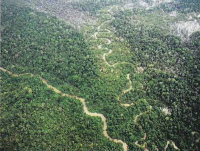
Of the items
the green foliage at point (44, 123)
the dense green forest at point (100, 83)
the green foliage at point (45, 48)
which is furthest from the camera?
the green foliage at point (45, 48)

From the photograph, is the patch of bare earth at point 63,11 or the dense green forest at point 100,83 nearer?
the dense green forest at point 100,83

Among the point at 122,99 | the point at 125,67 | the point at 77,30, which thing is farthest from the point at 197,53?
the point at 77,30

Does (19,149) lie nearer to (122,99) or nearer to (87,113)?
(87,113)

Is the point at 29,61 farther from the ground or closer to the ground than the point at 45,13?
closer to the ground

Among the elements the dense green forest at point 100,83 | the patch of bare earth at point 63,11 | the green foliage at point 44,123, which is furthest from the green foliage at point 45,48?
the green foliage at point 44,123

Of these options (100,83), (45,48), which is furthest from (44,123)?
(45,48)

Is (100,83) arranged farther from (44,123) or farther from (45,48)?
(45,48)

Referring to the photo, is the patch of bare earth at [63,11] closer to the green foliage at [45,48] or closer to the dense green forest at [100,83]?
the dense green forest at [100,83]

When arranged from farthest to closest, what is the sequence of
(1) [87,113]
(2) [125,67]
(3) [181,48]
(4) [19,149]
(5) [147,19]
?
(5) [147,19] < (3) [181,48] < (2) [125,67] < (1) [87,113] < (4) [19,149]
